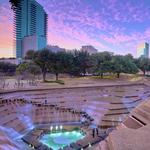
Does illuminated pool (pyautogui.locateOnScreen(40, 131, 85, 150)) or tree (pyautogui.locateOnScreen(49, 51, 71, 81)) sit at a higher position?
tree (pyautogui.locateOnScreen(49, 51, 71, 81))

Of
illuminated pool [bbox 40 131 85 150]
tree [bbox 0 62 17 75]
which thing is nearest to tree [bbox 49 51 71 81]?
tree [bbox 0 62 17 75]

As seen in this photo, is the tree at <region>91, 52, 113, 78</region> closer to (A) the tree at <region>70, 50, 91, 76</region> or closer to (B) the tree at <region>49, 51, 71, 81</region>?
(A) the tree at <region>70, 50, 91, 76</region>

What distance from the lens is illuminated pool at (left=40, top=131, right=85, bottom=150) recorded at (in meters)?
13.1

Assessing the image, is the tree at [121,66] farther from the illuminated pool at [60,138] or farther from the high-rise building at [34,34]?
the high-rise building at [34,34]

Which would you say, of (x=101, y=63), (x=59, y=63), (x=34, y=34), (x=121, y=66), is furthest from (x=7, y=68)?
(x=34, y=34)

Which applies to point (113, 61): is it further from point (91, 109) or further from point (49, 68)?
Result: point (91, 109)

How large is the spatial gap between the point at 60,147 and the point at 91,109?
873cm

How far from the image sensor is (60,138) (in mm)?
14062

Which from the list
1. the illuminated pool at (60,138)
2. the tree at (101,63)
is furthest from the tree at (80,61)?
the illuminated pool at (60,138)

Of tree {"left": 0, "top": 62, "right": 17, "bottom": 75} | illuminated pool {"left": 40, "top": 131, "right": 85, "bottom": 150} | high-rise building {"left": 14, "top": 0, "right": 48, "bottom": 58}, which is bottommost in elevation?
illuminated pool {"left": 40, "top": 131, "right": 85, "bottom": 150}

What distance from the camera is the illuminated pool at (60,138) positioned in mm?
13117

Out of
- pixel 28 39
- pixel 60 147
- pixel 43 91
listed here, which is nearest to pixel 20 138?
pixel 60 147

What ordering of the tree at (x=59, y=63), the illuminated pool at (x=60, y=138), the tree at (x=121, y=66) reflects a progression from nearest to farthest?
the illuminated pool at (x=60, y=138) < the tree at (x=59, y=63) < the tree at (x=121, y=66)

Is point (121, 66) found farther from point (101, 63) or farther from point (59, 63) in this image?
point (59, 63)
